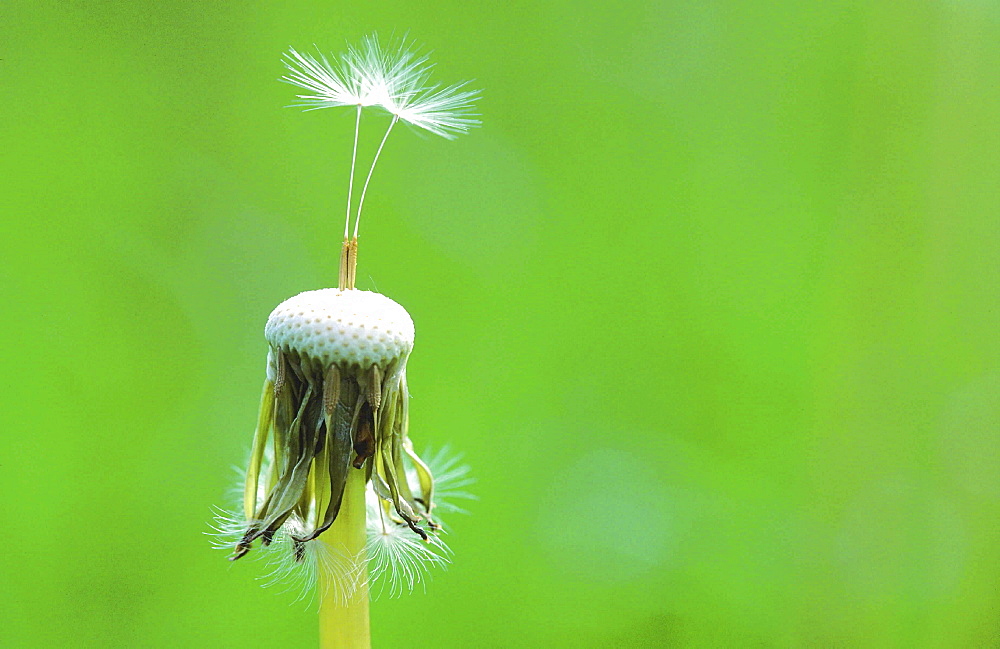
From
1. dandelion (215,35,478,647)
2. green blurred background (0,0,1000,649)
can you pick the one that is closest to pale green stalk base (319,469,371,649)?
dandelion (215,35,478,647)

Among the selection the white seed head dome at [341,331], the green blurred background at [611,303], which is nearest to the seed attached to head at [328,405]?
the white seed head dome at [341,331]

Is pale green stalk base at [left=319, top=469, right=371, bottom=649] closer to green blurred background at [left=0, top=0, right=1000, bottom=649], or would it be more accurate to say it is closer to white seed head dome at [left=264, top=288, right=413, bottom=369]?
white seed head dome at [left=264, top=288, right=413, bottom=369]

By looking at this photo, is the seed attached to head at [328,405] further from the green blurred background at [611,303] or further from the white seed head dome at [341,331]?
the green blurred background at [611,303]

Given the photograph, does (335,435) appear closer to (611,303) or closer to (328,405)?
(328,405)

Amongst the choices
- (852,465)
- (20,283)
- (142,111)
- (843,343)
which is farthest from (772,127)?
(20,283)

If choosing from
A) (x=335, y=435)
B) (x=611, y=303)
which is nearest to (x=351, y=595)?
(x=335, y=435)

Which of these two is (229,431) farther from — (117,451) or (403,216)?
(403,216)
